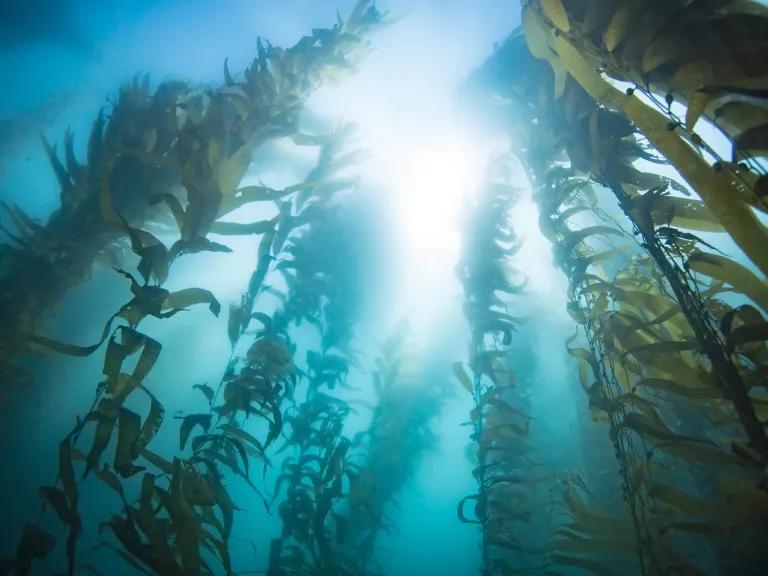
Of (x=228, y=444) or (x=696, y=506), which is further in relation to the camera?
(x=228, y=444)

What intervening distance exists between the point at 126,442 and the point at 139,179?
2.13m

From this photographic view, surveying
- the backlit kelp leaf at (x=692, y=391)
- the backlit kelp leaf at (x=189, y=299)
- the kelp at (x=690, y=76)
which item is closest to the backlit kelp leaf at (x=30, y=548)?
the backlit kelp leaf at (x=189, y=299)

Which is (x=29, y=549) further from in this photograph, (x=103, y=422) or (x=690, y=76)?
(x=690, y=76)

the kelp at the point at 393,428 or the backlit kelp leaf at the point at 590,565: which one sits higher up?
the kelp at the point at 393,428

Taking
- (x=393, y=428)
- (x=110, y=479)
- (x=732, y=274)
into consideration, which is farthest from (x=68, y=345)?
(x=393, y=428)

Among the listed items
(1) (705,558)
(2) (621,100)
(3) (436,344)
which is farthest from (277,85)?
(3) (436,344)

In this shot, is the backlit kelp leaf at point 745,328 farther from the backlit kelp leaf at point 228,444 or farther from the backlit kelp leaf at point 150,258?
the backlit kelp leaf at point 228,444

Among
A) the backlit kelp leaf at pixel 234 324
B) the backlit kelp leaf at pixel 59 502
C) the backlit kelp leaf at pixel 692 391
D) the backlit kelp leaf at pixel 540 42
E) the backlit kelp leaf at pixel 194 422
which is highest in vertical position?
the backlit kelp leaf at pixel 540 42

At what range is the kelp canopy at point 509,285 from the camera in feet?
4.01

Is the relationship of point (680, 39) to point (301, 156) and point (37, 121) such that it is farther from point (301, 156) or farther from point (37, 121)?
point (37, 121)

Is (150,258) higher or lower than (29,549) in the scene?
higher

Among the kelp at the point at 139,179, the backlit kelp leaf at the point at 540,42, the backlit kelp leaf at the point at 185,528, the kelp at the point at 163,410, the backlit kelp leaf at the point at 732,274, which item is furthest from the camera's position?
the kelp at the point at 139,179

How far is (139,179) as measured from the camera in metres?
2.74

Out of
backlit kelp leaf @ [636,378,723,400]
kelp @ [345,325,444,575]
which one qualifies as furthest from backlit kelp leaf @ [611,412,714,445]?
kelp @ [345,325,444,575]
